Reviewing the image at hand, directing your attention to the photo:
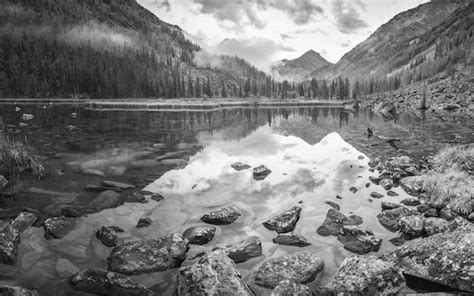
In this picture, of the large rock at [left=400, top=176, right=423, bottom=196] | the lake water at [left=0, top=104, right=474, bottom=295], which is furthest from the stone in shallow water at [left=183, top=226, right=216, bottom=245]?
the large rock at [left=400, top=176, right=423, bottom=196]

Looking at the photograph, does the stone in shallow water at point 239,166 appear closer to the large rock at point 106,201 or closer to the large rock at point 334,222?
the large rock at point 106,201

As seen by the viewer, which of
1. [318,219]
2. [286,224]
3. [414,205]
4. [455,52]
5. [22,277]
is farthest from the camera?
[455,52]

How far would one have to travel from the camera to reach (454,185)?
15.0m

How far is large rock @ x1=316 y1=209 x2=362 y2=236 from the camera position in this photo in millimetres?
12484

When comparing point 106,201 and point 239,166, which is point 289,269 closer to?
point 106,201

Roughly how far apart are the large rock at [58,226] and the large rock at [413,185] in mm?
16230

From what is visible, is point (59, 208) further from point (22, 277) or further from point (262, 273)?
point (262, 273)

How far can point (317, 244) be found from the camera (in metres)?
11.5

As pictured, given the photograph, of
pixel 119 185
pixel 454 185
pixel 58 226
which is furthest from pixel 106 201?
pixel 454 185

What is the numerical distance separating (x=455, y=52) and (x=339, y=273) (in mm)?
241592

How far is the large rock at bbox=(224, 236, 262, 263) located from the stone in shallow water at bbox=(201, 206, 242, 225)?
87.2 inches

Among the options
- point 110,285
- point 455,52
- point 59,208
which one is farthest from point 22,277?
point 455,52

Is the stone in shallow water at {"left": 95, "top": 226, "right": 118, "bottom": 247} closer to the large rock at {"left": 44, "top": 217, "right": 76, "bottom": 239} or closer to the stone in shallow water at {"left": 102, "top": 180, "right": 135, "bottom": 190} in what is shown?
the large rock at {"left": 44, "top": 217, "right": 76, "bottom": 239}

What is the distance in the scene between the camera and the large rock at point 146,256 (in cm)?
965
